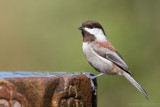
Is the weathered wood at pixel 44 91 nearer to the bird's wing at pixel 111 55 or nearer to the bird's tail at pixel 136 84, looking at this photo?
the bird's tail at pixel 136 84

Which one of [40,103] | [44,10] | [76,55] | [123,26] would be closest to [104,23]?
[123,26]

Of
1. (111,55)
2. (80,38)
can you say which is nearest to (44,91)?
(111,55)

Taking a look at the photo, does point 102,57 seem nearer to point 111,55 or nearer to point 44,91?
point 111,55

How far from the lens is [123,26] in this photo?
544cm

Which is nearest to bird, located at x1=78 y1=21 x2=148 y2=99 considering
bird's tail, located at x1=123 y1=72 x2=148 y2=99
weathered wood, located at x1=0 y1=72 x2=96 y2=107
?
bird's tail, located at x1=123 y1=72 x2=148 y2=99

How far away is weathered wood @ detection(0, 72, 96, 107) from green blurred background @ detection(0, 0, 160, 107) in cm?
233

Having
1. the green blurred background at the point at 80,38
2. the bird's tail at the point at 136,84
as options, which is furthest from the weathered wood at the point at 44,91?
the green blurred background at the point at 80,38

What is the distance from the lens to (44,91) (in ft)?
8.15

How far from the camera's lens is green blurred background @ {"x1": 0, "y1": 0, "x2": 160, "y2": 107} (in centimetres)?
511

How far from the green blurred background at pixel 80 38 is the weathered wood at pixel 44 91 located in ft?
7.64

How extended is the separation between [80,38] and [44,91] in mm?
3098

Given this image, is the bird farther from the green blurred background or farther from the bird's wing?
the green blurred background

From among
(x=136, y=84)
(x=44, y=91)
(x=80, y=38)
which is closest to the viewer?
(x=44, y=91)

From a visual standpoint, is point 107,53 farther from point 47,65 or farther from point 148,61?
point 47,65
